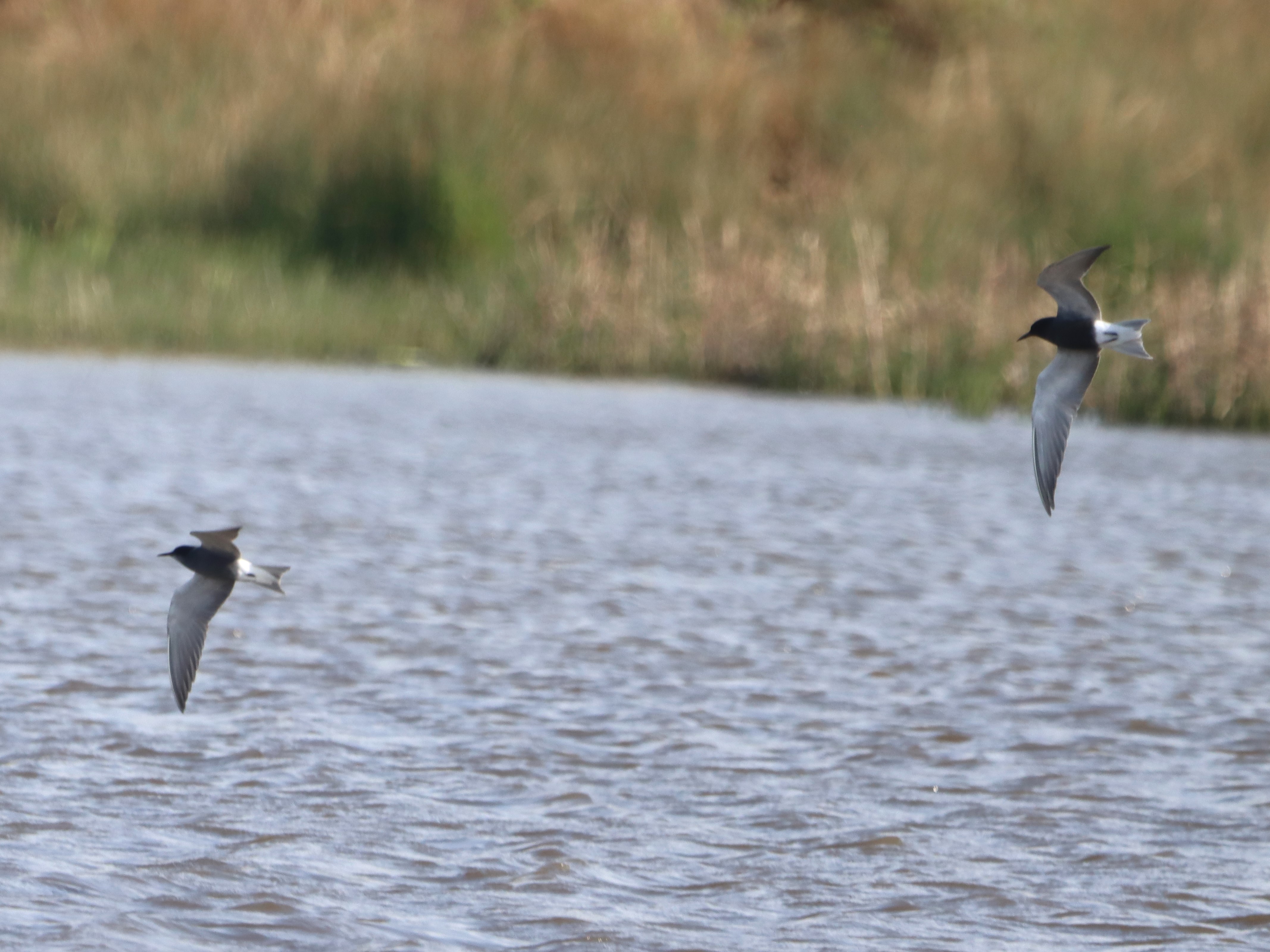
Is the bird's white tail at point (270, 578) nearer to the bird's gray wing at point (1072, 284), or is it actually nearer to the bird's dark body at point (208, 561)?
the bird's dark body at point (208, 561)

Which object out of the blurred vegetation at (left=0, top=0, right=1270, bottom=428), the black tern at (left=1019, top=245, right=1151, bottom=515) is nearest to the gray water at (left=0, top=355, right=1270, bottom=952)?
the black tern at (left=1019, top=245, right=1151, bottom=515)

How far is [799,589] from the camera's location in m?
8.16

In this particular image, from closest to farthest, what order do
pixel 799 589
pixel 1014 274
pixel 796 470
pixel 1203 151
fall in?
pixel 799 589 < pixel 796 470 < pixel 1014 274 < pixel 1203 151

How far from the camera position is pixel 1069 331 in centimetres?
463

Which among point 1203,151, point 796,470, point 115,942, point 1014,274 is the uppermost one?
point 1203,151

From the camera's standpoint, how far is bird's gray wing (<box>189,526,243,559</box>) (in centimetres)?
430

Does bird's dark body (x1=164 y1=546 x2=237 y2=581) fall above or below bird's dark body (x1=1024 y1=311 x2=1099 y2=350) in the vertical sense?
below

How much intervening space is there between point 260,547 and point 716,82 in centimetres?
983

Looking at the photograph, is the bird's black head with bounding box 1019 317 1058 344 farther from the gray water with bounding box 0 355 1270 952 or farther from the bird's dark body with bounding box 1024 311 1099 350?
the gray water with bounding box 0 355 1270 952

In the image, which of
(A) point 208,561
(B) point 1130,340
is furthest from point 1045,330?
(A) point 208,561

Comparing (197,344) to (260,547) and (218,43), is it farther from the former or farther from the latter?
(260,547)

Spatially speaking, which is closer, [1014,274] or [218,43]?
[1014,274]

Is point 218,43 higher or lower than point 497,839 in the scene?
higher

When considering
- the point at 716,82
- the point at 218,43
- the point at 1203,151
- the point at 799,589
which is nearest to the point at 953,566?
the point at 799,589
